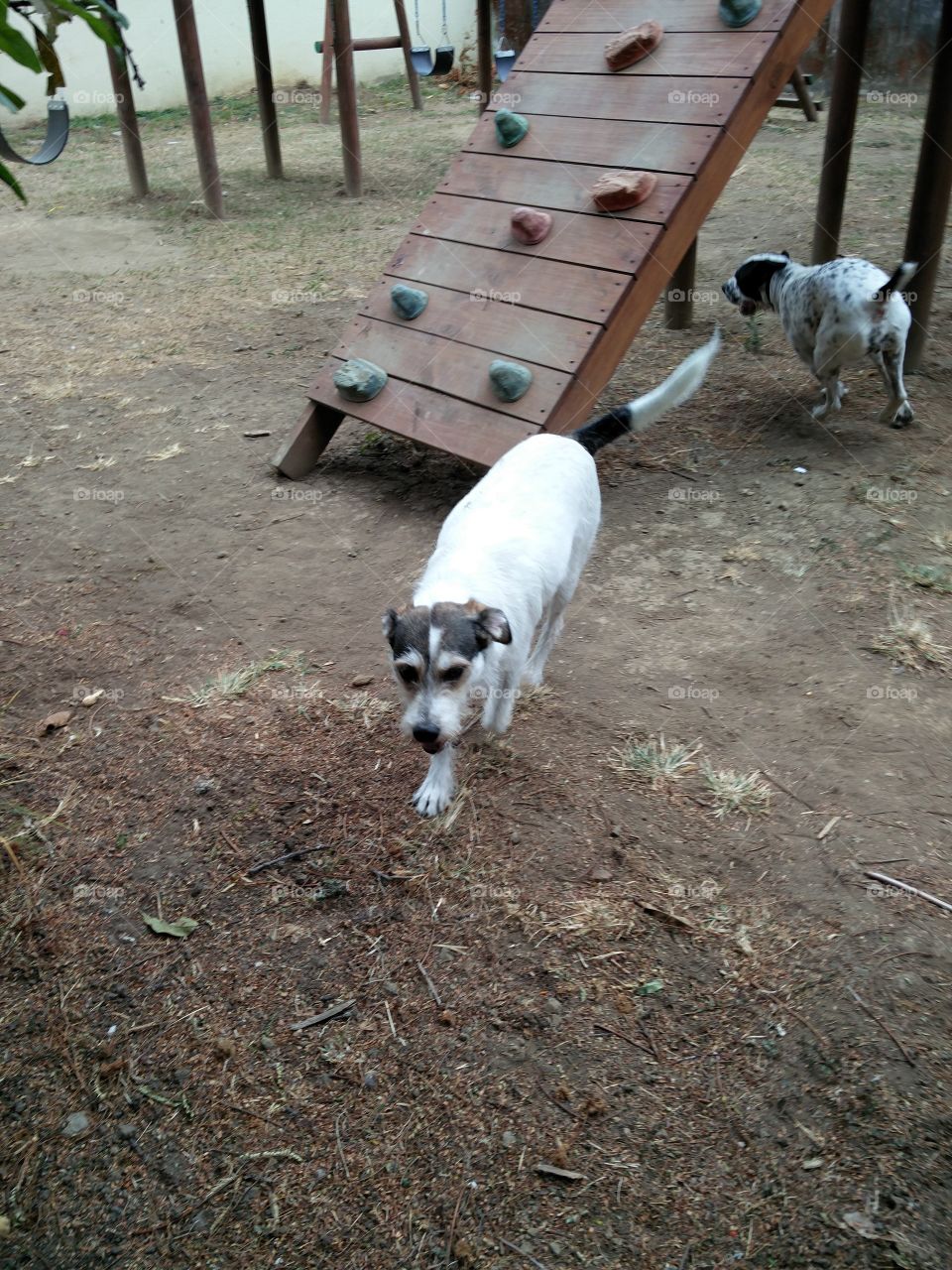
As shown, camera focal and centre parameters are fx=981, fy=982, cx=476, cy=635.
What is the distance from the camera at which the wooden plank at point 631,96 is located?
5172mm

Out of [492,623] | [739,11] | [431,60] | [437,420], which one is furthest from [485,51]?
[492,623]

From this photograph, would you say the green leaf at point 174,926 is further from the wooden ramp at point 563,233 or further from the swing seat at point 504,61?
the swing seat at point 504,61

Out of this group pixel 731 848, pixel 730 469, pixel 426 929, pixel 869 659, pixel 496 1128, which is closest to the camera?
pixel 496 1128

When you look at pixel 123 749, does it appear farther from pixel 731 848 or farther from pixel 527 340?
pixel 527 340

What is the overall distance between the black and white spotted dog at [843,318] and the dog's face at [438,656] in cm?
381

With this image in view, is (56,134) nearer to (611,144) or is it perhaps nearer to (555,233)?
(555,233)

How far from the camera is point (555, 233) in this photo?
215 inches

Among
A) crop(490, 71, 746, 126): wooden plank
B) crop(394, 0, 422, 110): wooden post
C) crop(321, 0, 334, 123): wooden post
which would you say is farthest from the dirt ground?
crop(394, 0, 422, 110): wooden post

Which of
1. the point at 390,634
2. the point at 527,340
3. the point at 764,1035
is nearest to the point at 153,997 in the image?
→ the point at 390,634

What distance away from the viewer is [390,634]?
290cm

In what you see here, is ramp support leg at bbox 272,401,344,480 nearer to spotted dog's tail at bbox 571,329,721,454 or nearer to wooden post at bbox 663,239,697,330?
spotted dog's tail at bbox 571,329,721,454

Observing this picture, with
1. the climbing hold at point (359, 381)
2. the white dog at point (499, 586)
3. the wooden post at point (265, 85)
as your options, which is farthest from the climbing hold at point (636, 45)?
the wooden post at point (265, 85)

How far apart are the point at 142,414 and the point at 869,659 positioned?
4890mm

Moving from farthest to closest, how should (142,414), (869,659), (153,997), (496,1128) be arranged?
(142,414), (869,659), (153,997), (496,1128)
